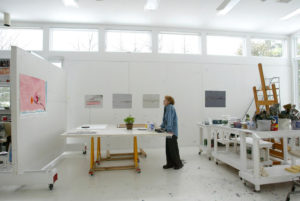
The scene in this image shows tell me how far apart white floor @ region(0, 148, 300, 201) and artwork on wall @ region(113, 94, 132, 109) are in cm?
201

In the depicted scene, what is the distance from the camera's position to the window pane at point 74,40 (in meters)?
5.34

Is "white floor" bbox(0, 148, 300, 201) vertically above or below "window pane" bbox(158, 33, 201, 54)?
below

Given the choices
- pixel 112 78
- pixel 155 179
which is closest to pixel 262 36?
pixel 112 78

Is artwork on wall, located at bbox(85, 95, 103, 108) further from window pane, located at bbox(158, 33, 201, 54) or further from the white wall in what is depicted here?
window pane, located at bbox(158, 33, 201, 54)

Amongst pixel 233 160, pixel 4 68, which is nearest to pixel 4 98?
pixel 4 68

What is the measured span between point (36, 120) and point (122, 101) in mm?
2482

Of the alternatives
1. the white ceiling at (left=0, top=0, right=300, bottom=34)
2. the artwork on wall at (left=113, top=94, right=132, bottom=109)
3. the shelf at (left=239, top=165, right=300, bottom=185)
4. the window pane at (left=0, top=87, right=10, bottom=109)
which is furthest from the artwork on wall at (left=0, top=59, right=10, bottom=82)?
the shelf at (left=239, top=165, right=300, bottom=185)

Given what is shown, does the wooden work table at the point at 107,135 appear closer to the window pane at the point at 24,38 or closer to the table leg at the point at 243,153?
the table leg at the point at 243,153

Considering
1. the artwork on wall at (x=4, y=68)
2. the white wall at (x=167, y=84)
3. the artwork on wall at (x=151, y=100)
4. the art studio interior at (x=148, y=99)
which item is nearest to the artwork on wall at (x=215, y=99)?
the art studio interior at (x=148, y=99)

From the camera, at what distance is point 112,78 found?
5.33 meters

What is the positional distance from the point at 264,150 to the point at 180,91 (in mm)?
2726

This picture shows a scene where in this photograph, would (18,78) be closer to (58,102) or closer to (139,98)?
(58,102)

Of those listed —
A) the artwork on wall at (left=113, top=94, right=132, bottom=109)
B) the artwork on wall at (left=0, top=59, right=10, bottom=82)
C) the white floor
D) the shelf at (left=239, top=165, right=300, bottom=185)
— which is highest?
the artwork on wall at (left=0, top=59, right=10, bottom=82)

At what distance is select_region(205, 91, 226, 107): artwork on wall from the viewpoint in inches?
226
